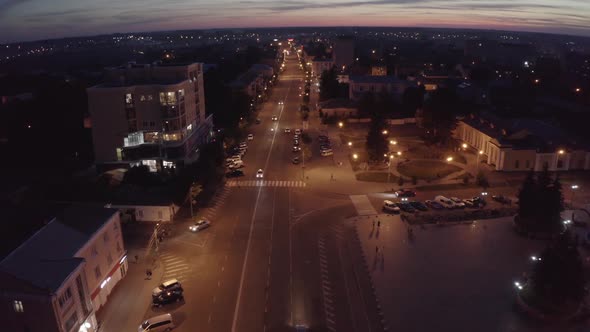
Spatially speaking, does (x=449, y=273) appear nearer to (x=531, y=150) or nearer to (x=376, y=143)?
(x=376, y=143)

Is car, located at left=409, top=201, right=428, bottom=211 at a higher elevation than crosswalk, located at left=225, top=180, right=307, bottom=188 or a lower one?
higher

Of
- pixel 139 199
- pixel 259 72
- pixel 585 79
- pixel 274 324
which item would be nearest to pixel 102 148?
pixel 139 199

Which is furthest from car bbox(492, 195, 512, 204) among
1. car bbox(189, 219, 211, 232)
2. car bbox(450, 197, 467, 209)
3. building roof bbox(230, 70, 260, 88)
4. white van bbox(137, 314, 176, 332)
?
building roof bbox(230, 70, 260, 88)

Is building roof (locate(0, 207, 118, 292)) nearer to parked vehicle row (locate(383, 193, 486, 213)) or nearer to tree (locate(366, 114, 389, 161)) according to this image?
parked vehicle row (locate(383, 193, 486, 213))

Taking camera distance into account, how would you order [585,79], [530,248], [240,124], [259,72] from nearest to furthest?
[530,248]
[240,124]
[585,79]
[259,72]

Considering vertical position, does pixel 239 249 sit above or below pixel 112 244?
below

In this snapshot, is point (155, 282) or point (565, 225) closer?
point (155, 282)

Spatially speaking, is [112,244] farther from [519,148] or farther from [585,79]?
[585,79]
